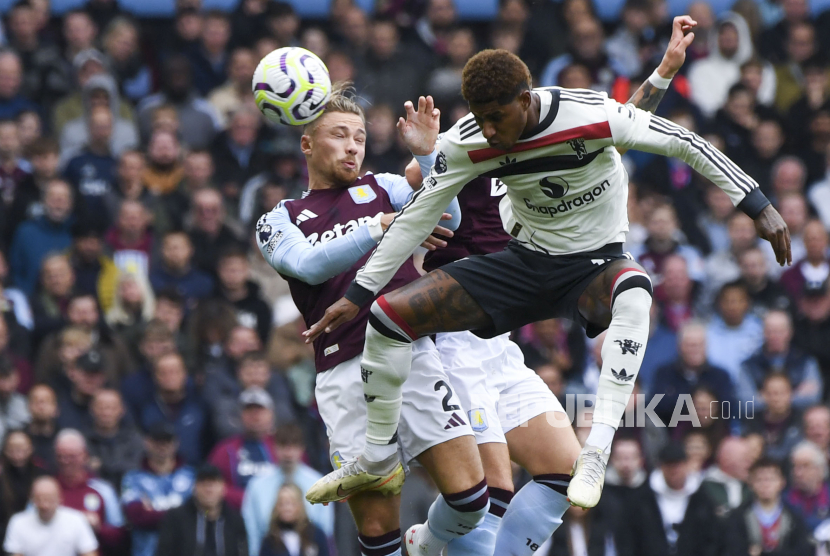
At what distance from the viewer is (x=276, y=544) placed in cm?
1016

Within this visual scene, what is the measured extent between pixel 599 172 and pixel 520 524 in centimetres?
212

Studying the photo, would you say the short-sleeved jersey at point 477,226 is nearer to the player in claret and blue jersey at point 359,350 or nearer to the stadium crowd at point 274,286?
the player in claret and blue jersey at point 359,350

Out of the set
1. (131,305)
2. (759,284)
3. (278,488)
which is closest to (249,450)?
(278,488)

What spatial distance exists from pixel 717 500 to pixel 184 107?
6.40 metres

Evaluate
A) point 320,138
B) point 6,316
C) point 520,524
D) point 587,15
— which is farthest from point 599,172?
point 587,15

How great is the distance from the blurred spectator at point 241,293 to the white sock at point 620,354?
225 inches

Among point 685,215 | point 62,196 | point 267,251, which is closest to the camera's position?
point 267,251

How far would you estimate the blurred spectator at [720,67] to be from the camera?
47.6ft

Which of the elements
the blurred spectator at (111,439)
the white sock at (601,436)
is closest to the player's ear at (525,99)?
the white sock at (601,436)

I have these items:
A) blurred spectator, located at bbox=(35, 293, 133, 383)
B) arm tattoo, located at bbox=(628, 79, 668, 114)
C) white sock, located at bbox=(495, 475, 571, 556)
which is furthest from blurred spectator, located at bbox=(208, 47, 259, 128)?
white sock, located at bbox=(495, 475, 571, 556)

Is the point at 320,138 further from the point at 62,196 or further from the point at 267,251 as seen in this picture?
the point at 62,196

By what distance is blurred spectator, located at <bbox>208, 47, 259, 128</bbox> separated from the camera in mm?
13562

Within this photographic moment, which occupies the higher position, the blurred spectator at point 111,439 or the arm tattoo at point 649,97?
the arm tattoo at point 649,97

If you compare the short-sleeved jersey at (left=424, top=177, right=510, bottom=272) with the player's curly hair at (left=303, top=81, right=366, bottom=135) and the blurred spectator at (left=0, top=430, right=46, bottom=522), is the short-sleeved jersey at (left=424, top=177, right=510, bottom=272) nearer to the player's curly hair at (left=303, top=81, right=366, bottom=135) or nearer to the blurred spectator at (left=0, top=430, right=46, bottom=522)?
the player's curly hair at (left=303, top=81, right=366, bottom=135)
